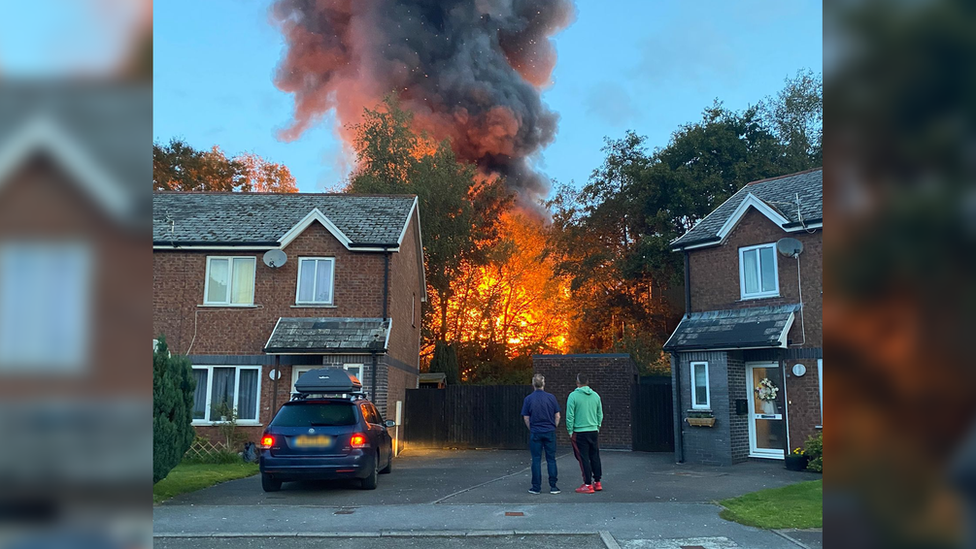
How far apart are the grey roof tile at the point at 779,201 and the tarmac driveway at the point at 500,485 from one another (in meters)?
5.87

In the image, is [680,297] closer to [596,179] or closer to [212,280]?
[596,179]

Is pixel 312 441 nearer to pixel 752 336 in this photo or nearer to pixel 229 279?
pixel 229 279

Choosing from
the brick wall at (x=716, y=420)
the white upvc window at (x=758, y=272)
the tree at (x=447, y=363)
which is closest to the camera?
the brick wall at (x=716, y=420)

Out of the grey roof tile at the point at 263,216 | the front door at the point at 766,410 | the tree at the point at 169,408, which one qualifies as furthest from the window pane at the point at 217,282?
the front door at the point at 766,410

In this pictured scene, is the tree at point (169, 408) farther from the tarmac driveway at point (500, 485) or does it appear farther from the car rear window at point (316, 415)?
the car rear window at point (316, 415)

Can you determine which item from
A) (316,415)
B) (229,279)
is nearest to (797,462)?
(316,415)

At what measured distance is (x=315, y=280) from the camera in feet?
67.1

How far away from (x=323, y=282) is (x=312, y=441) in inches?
363

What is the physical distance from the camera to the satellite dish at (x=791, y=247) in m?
17.1

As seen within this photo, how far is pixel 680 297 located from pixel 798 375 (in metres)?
16.0

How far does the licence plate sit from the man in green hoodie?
156 inches
